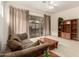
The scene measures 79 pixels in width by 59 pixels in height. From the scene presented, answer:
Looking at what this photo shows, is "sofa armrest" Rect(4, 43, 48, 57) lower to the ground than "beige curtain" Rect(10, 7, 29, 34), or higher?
lower

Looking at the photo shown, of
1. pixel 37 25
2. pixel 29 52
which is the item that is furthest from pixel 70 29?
pixel 29 52

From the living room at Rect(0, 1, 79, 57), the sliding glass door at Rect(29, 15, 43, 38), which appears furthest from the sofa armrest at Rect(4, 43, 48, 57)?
the sliding glass door at Rect(29, 15, 43, 38)

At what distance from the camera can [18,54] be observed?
49.6 inches

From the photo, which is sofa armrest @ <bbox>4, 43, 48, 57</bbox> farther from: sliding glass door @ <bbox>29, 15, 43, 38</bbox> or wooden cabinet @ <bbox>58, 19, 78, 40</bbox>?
wooden cabinet @ <bbox>58, 19, 78, 40</bbox>

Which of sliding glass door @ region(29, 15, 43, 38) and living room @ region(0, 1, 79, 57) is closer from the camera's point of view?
living room @ region(0, 1, 79, 57)

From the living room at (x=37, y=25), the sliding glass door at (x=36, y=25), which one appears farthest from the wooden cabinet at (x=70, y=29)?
the sliding glass door at (x=36, y=25)

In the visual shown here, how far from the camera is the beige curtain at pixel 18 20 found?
10.5 feet

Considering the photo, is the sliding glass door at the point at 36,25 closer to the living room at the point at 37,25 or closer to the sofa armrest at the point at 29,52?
the living room at the point at 37,25

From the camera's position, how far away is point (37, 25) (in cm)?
353

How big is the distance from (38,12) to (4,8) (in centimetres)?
148

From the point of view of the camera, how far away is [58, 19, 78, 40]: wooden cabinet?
4.84 meters

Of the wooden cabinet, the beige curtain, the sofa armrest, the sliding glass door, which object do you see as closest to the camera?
the sofa armrest

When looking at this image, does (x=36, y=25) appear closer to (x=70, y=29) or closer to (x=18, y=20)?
(x=18, y=20)

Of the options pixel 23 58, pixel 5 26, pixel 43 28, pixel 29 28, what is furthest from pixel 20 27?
pixel 23 58
